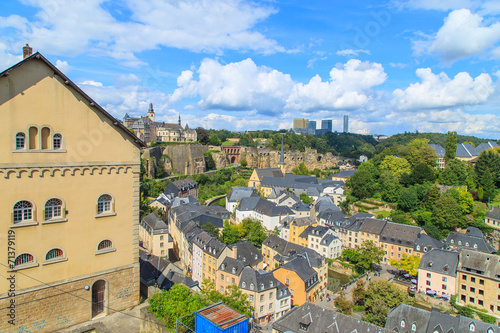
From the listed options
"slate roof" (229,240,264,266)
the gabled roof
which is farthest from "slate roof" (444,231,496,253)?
the gabled roof

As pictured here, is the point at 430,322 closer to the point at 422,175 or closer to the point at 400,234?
the point at 400,234

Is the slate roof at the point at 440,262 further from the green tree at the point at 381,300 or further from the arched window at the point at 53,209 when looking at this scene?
the arched window at the point at 53,209

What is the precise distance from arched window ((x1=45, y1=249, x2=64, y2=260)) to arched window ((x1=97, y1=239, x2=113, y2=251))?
118 centimetres

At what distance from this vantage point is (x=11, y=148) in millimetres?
9758

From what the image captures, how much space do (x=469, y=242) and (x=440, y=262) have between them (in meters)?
6.81

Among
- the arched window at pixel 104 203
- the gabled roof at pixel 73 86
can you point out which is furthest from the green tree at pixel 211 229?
the gabled roof at pixel 73 86

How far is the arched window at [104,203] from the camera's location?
38.1 feet

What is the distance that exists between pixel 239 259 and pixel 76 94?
70.2 feet

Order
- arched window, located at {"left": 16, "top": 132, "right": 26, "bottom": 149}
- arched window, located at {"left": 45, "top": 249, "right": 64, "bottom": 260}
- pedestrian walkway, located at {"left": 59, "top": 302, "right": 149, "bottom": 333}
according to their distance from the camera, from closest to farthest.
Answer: arched window, located at {"left": 16, "top": 132, "right": 26, "bottom": 149} < arched window, located at {"left": 45, "top": 249, "right": 64, "bottom": 260} < pedestrian walkway, located at {"left": 59, "top": 302, "right": 149, "bottom": 333}

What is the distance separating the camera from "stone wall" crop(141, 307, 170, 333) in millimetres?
10133

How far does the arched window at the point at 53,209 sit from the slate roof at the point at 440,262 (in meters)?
31.4

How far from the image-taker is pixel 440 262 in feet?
101

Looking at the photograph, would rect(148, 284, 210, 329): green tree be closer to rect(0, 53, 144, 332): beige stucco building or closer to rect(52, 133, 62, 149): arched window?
rect(0, 53, 144, 332): beige stucco building

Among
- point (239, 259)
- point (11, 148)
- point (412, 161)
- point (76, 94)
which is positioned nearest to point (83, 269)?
point (11, 148)
